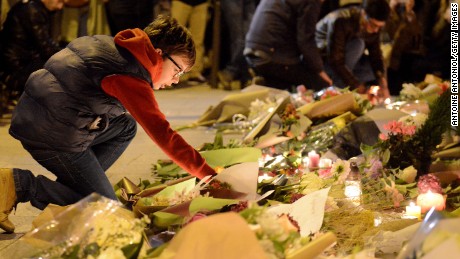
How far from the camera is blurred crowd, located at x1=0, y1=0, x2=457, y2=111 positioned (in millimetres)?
7812

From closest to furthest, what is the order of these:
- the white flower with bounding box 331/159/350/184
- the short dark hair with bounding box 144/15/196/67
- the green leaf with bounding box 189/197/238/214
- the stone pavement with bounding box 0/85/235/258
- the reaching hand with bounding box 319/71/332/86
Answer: the green leaf with bounding box 189/197/238/214, the short dark hair with bounding box 144/15/196/67, the stone pavement with bounding box 0/85/235/258, the white flower with bounding box 331/159/350/184, the reaching hand with bounding box 319/71/332/86

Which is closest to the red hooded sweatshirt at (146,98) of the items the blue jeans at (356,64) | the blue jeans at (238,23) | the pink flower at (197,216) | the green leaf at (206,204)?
the green leaf at (206,204)

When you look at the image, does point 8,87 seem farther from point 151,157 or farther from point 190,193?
point 190,193

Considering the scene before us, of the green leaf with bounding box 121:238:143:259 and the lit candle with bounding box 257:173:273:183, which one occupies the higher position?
the green leaf with bounding box 121:238:143:259

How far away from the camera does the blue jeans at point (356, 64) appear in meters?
8.16

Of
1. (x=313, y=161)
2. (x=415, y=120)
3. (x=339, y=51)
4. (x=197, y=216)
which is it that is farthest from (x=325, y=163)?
(x=339, y=51)

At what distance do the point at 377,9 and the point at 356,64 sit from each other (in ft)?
4.47

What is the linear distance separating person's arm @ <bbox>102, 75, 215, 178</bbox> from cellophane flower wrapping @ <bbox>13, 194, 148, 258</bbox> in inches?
40.0

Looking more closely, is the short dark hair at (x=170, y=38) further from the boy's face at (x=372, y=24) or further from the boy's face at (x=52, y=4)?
the boy's face at (x=52, y=4)

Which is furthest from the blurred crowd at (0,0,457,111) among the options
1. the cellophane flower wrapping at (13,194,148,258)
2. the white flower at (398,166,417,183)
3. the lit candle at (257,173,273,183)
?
the cellophane flower wrapping at (13,194,148,258)

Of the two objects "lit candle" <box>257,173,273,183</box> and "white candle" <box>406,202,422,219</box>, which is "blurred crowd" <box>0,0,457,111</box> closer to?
"lit candle" <box>257,173,273,183</box>

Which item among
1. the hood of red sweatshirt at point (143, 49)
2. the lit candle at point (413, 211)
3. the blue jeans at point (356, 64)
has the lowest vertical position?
the blue jeans at point (356, 64)

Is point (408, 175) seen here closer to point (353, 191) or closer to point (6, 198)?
point (353, 191)

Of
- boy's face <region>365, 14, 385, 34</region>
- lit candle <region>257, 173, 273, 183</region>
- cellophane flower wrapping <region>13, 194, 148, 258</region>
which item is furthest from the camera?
boy's face <region>365, 14, 385, 34</region>
